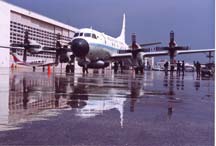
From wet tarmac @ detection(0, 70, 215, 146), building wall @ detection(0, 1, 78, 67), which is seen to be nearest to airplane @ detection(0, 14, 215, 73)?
wet tarmac @ detection(0, 70, 215, 146)

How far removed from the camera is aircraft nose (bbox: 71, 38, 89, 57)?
2955cm

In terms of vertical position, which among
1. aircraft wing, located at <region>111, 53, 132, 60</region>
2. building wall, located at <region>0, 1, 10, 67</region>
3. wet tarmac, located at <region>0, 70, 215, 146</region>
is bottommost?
wet tarmac, located at <region>0, 70, 215, 146</region>

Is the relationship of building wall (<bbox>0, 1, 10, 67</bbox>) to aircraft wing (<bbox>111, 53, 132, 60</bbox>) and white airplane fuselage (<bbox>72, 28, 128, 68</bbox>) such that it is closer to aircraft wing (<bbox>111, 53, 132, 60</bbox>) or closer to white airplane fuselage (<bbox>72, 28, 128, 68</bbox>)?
aircraft wing (<bbox>111, 53, 132, 60</bbox>)

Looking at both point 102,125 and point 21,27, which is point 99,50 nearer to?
point 102,125

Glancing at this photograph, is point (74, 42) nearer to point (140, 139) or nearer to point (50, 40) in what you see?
point (140, 139)

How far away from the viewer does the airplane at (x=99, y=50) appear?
30.2 metres

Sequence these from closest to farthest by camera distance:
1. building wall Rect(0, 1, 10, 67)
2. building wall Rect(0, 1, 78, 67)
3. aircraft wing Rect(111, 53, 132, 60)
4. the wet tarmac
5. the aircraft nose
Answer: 1. the wet tarmac
2. the aircraft nose
3. aircraft wing Rect(111, 53, 132, 60)
4. building wall Rect(0, 1, 10, 67)
5. building wall Rect(0, 1, 78, 67)

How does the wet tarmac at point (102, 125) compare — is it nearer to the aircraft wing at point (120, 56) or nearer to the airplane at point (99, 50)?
the airplane at point (99, 50)

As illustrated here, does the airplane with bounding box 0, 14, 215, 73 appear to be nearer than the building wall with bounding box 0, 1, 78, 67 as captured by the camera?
Yes

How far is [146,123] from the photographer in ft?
17.1

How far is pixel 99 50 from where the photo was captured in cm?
3191

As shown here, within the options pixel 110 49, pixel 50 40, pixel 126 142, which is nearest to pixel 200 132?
pixel 126 142

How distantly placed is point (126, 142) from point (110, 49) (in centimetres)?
3121

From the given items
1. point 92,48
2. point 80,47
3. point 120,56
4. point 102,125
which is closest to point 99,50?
point 92,48
